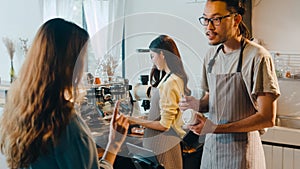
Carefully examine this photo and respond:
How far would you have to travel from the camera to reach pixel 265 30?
3.00m

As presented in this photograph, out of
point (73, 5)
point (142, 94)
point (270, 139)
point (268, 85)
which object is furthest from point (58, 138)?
point (73, 5)

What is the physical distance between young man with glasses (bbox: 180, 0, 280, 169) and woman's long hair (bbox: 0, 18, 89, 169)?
626mm

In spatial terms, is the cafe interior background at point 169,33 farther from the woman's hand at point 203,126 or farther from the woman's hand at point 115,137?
the woman's hand at point 115,137

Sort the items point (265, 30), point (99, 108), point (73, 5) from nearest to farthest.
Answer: point (99, 108), point (265, 30), point (73, 5)

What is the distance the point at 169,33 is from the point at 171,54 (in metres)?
1.12

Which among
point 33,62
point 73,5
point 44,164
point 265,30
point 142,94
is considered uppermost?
point 73,5

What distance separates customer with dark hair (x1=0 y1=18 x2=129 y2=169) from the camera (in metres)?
1.04

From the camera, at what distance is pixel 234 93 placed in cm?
158

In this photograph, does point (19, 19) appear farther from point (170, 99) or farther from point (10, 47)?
point (170, 99)

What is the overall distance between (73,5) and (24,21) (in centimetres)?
55

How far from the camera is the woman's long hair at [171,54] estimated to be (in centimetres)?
185

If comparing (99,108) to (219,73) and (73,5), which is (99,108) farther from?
(73,5)

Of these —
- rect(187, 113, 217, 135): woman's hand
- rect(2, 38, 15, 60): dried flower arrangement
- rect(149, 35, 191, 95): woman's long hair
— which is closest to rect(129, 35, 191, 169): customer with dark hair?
rect(149, 35, 191, 95): woman's long hair

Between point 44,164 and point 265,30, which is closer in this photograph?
point 44,164
